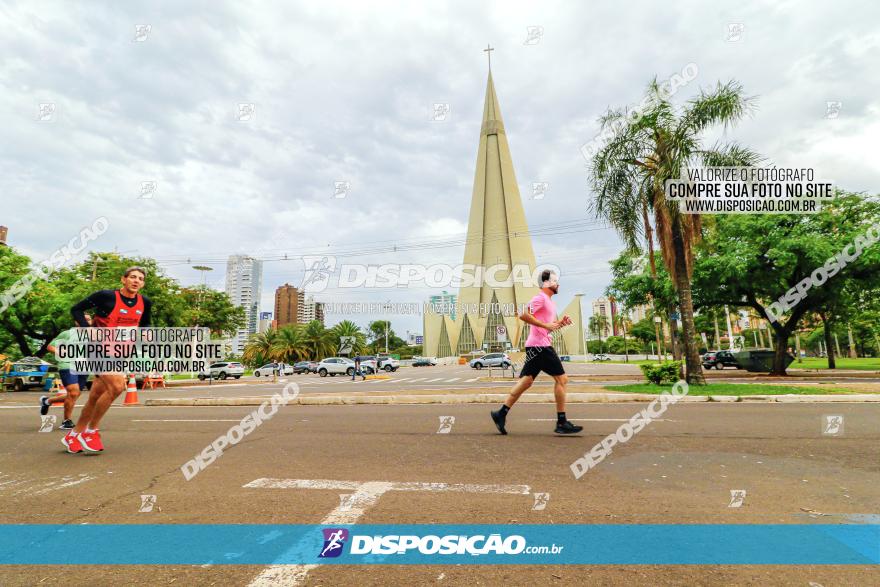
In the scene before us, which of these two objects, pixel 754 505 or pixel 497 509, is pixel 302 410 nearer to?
pixel 497 509

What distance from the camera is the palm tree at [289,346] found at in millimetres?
62456

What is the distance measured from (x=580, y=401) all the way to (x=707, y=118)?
936 centimetres

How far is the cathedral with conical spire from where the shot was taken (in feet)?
303

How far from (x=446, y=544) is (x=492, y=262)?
92.0 meters

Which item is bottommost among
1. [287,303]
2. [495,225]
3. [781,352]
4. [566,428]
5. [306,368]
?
[306,368]

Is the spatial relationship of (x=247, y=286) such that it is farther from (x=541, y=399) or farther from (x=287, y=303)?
(x=541, y=399)

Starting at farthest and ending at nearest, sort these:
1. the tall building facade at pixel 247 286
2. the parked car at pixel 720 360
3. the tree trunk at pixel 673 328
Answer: the tall building facade at pixel 247 286 → the parked car at pixel 720 360 → the tree trunk at pixel 673 328

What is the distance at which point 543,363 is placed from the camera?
231 inches

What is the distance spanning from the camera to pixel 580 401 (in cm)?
1039

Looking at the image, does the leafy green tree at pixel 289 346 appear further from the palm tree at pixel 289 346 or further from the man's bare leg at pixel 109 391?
the man's bare leg at pixel 109 391

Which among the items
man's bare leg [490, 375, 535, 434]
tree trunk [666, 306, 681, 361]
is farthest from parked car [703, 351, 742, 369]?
man's bare leg [490, 375, 535, 434]

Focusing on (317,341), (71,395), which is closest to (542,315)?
(71,395)

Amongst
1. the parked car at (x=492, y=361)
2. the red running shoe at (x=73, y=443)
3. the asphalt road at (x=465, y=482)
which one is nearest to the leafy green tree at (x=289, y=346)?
the parked car at (x=492, y=361)

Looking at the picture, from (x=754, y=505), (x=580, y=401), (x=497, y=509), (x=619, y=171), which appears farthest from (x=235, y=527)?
(x=619, y=171)
